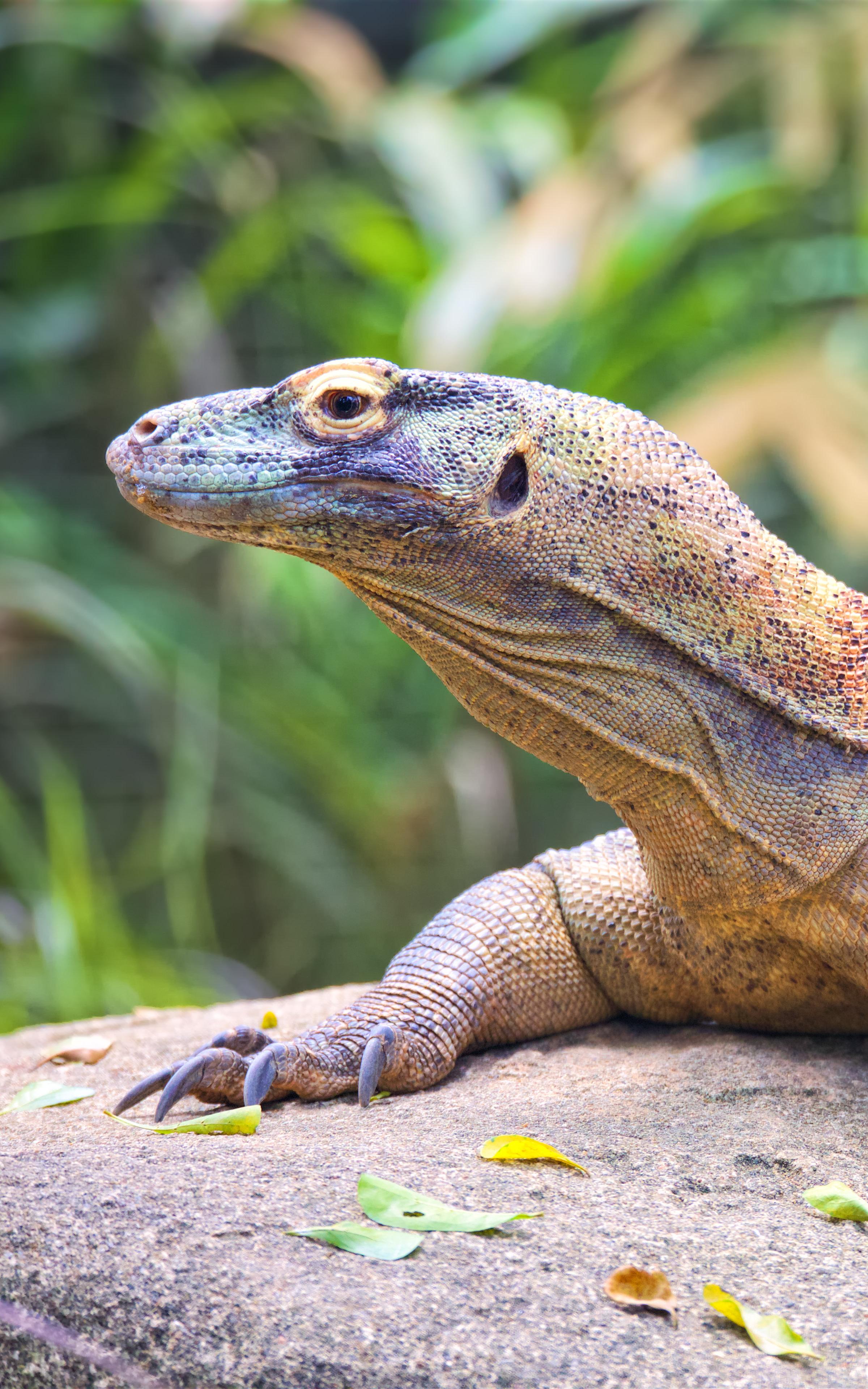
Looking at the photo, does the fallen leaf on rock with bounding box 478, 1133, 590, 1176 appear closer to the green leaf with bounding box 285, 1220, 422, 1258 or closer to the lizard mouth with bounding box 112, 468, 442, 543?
the green leaf with bounding box 285, 1220, 422, 1258

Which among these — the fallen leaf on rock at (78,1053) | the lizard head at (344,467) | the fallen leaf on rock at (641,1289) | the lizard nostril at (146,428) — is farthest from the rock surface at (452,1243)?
the lizard nostril at (146,428)

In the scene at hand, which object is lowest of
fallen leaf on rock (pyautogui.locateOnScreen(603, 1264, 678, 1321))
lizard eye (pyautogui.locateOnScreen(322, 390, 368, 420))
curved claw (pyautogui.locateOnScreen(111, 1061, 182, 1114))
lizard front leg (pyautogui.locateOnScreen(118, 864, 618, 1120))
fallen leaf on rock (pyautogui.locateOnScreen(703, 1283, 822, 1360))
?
fallen leaf on rock (pyautogui.locateOnScreen(703, 1283, 822, 1360))

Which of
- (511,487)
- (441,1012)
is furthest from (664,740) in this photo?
(441,1012)

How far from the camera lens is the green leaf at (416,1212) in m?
2.06

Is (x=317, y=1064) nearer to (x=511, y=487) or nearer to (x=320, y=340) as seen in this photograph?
(x=511, y=487)

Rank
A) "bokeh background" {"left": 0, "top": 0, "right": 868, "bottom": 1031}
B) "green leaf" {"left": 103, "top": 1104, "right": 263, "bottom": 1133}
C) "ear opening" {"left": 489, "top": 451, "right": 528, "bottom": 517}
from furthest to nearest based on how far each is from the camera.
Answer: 1. "bokeh background" {"left": 0, "top": 0, "right": 868, "bottom": 1031}
2. "ear opening" {"left": 489, "top": 451, "right": 528, "bottom": 517}
3. "green leaf" {"left": 103, "top": 1104, "right": 263, "bottom": 1133}

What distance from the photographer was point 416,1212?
210 cm

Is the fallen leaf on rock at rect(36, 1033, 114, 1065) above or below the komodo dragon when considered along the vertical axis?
below

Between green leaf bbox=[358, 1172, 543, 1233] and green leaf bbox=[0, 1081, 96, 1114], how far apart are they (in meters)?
1.01

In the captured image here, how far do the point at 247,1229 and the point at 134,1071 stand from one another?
130 cm

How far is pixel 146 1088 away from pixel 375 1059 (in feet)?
1.55

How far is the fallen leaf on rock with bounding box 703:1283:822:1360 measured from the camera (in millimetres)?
1824

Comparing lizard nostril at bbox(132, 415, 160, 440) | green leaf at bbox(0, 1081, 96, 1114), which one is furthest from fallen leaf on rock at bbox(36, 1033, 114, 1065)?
lizard nostril at bbox(132, 415, 160, 440)

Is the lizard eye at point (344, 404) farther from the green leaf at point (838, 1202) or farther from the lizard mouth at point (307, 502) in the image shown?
the green leaf at point (838, 1202)
